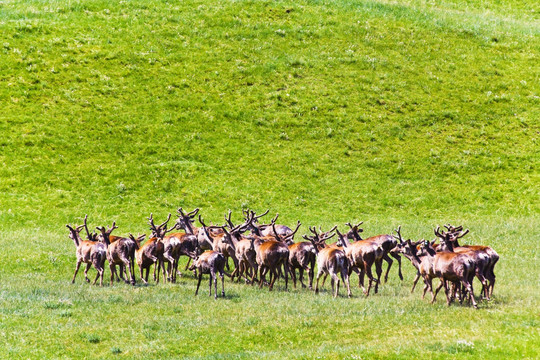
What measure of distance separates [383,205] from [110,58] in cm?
2889

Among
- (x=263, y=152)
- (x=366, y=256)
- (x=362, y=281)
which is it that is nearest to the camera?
(x=366, y=256)

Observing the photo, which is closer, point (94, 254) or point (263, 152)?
point (94, 254)

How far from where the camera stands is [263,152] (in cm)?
5094

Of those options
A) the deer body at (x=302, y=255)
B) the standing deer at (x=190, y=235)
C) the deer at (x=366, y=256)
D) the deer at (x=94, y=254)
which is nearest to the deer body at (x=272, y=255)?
the deer body at (x=302, y=255)

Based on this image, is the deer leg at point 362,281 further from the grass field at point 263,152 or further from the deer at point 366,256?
the grass field at point 263,152

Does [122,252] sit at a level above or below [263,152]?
below

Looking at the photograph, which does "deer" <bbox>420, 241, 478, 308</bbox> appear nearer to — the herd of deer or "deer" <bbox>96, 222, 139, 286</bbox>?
the herd of deer

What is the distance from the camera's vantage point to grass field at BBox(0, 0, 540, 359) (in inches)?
734

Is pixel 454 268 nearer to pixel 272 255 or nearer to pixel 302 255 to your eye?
pixel 302 255

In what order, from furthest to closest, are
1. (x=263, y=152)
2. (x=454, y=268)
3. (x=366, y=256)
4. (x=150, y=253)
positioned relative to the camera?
(x=263, y=152), (x=150, y=253), (x=366, y=256), (x=454, y=268)

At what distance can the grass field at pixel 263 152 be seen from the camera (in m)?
18.6

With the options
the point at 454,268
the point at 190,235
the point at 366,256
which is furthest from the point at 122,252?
the point at 454,268

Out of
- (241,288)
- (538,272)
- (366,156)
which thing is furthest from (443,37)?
(241,288)

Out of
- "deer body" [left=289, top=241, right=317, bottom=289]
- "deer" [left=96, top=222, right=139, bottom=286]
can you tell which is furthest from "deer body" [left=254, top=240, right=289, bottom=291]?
"deer" [left=96, top=222, right=139, bottom=286]
